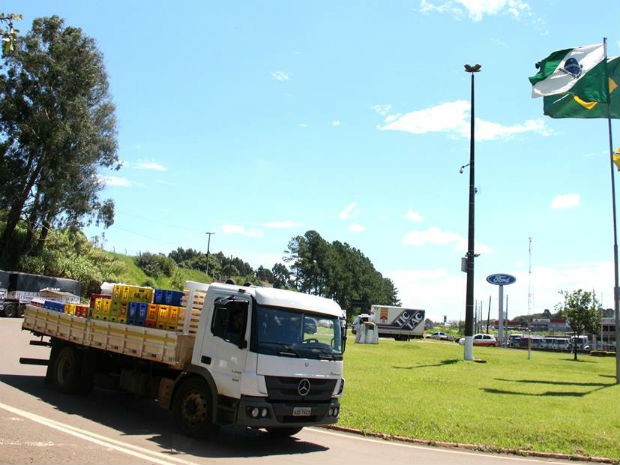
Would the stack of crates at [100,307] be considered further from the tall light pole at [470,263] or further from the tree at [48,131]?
the tree at [48,131]

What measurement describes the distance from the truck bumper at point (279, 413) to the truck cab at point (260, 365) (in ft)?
0.05

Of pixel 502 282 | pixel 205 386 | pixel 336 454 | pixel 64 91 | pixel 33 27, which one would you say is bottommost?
pixel 336 454

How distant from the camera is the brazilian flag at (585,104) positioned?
19.4 m

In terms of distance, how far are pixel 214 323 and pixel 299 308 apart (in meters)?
1.36

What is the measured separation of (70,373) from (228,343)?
5.02m

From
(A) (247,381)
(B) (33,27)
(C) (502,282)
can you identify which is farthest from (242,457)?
(B) (33,27)

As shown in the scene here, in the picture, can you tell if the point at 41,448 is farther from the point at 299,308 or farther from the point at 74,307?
the point at 74,307

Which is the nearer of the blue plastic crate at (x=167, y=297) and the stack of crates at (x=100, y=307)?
the blue plastic crate at (x=167, y=297)

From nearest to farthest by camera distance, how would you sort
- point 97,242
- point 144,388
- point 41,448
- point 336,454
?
point 41,448
point 336,454
point 144,388
point 97,242

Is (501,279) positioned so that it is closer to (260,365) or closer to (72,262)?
(260,365)

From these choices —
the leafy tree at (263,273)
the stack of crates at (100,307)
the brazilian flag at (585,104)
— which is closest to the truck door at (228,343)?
the stack of crates at (100,307)

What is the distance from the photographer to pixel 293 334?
8.77 meters

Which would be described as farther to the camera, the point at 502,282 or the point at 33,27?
the point at 33,27

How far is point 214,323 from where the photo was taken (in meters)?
8.99
